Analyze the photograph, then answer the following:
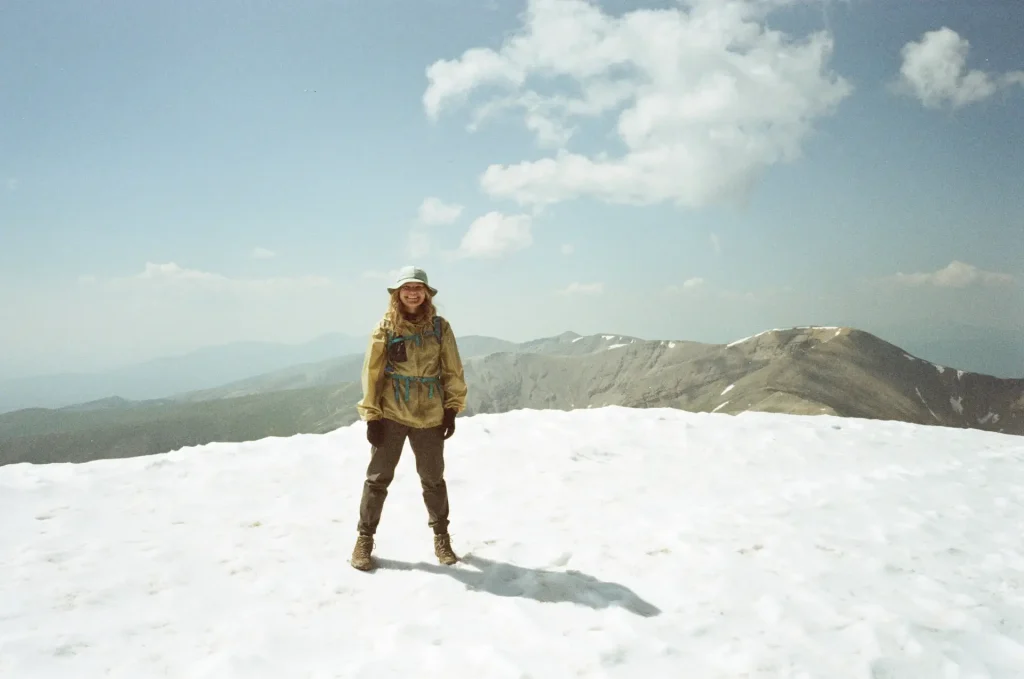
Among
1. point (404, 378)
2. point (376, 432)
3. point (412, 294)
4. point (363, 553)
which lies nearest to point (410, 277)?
point (412, 294)

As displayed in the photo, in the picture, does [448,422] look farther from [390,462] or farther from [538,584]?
[538,584]

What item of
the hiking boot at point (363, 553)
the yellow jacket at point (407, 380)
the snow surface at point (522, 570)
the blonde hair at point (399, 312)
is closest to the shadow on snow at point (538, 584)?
the snow surface at point (522, 570)

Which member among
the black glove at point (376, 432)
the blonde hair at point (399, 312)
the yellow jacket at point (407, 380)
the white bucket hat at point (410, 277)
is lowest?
the black glove at point (376, 432)

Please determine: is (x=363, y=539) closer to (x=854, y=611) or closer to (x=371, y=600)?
(x=371, y=600)

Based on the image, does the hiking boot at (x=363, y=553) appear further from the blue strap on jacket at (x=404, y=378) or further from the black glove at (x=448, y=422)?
the blue strap on jacket at (x=404, y=378)

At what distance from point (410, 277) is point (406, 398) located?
1.51m

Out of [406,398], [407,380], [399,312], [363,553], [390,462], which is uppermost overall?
[399,312]

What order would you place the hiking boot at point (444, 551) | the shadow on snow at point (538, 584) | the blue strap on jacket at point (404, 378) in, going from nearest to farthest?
1. the shadow on snow at point (538, 584)
2. the blue strap on jacket at point (404, 378)
3. the hiking boot at point (444, 551)

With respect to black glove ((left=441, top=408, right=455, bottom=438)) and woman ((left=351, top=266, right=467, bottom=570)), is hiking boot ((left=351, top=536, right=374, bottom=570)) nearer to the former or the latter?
woman ((left=351, top=266, right=467, bottom=570))

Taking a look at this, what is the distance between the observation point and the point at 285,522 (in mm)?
8289

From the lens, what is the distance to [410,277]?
6816 mm

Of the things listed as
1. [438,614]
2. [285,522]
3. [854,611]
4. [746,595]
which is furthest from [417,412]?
[854,611]

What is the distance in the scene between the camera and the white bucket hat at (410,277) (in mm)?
6754

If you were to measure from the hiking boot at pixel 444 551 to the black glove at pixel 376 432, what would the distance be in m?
1.51
